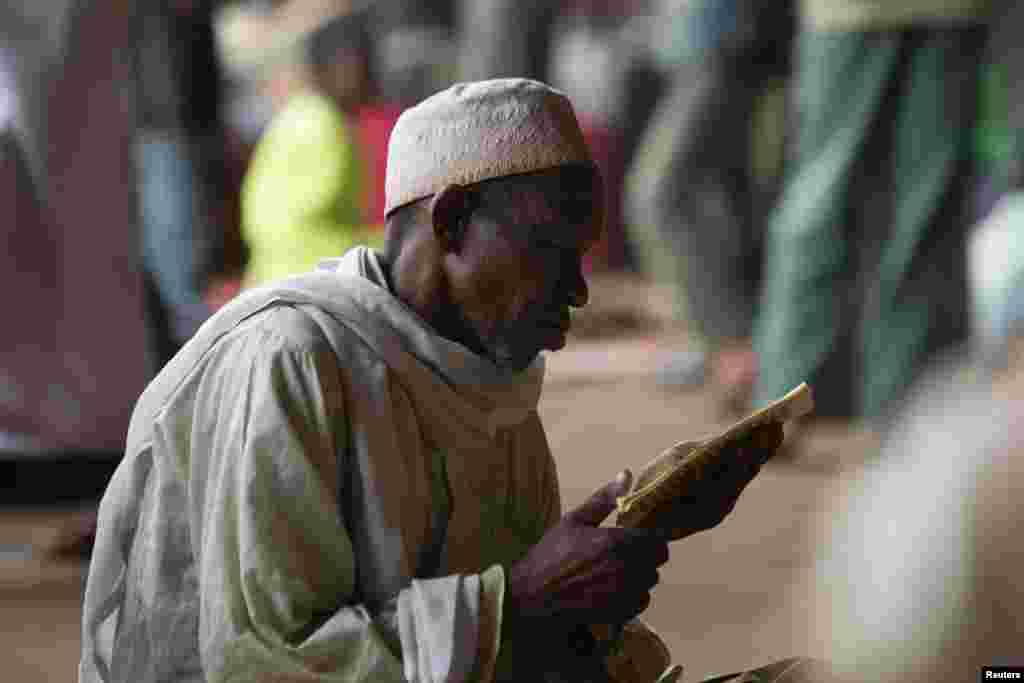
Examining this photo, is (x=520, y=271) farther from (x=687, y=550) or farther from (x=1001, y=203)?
(x=1001, y=203)

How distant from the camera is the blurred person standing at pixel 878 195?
6.38 m

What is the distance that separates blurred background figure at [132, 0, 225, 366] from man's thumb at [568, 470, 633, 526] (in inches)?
250

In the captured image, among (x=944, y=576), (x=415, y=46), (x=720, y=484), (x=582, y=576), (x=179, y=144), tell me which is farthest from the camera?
(x=415, y=46)

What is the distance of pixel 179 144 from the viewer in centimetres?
1000

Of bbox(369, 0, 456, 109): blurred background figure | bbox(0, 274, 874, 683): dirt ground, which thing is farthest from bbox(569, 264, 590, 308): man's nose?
bbox(369, 0, 456, 109): blurred background figure

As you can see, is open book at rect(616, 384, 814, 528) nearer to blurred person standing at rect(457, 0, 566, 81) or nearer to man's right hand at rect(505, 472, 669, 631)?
man's right hand at rect(505, 472, 669, 631)

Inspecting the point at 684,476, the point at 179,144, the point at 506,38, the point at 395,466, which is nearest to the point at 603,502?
the point at 684,476

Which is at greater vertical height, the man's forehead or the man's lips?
the man's forehead

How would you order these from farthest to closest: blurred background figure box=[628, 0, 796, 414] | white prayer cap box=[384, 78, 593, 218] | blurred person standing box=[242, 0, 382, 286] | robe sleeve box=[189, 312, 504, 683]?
blurred background figure box=[628, 0, 796, 414] → blurred person standing box=[242, 0, 382, 286] → white prayer cap box=[384, 78, 593, 218] → robe sleeve box=[189, 312, 504, 683]

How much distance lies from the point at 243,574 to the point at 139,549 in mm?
257

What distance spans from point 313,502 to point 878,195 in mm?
4418

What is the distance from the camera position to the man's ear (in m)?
2.57

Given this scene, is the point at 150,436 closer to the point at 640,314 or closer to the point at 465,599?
the point at 465,599

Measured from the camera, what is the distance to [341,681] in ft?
8.07
